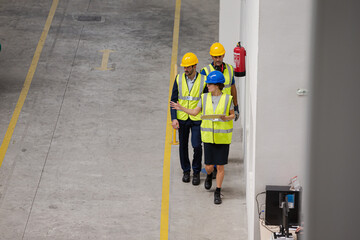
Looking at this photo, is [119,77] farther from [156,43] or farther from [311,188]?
[311,188]

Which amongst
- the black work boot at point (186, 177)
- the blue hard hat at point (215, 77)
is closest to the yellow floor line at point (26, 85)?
the black work boot at point (186, 177)

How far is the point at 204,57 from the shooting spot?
14.2 m

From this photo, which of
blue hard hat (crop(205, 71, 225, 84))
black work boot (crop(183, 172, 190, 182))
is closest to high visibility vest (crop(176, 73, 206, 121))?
blue hard hat (crop(205, 71, 225, 84))

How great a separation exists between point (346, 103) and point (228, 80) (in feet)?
28.9

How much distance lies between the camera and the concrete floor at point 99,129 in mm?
8758

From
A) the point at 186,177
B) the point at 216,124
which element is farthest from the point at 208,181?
the point at 216,124

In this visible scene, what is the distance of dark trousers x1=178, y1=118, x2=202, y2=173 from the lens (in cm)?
924

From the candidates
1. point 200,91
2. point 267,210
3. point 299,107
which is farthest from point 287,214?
point 200,91

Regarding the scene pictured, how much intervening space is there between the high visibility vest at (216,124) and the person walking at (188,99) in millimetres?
516

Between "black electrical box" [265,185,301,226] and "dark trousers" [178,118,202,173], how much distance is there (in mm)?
2718

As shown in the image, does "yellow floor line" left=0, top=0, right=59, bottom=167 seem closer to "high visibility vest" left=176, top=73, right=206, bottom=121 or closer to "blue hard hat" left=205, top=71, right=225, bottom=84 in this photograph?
"high visibility vest" left=176, top=73, right=206, bottom=121

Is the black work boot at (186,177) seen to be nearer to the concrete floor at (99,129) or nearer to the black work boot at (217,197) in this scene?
the concrete floor at (99,129)

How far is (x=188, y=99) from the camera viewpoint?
896 cm

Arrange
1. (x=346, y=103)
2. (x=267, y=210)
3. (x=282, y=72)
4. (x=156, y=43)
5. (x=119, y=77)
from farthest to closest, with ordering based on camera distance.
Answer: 1. (x=156, y=43)
2. (x=119, y=77)
3. (x=267, y=210)
4. (x=282, y=72)
5. (x=346, y=103)
